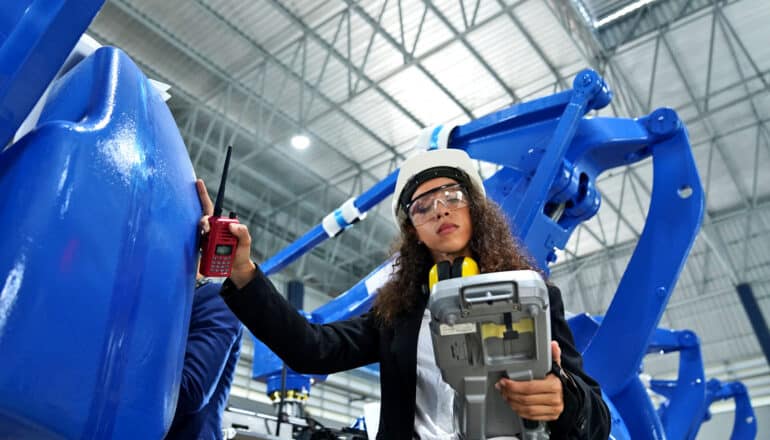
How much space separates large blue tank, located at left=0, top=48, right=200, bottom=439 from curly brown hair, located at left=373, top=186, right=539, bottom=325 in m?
0.73

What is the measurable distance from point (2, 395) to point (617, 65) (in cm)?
1277

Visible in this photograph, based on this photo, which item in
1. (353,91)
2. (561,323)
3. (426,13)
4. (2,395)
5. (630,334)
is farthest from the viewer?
(353,91)

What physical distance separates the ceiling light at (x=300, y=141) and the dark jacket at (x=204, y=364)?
1013 centimetres

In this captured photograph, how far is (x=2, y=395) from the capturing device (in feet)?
2.86

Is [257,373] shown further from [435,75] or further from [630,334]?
[435,75]

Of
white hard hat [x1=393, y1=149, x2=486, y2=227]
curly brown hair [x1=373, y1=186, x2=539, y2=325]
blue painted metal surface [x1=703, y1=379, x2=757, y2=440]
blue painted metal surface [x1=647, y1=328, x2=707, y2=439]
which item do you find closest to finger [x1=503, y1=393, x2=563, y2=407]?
curly brown hair [x1=373, y1=186, x2=539, y2=325]

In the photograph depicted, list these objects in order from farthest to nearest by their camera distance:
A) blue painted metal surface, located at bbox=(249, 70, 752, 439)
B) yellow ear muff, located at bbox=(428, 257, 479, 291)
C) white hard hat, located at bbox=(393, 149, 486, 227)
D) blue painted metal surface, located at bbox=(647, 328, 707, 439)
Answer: blue painted metal surface, located at bbox=(647, 328, 707, 439), blue painted metal surface, located at bbox=(249, 70, 752, 439), white hard hat, located at bbox=(393, 149, 486, 227), yellow ear muff, located at bbox=(428, 257, 479, 291)

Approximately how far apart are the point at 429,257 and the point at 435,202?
0.72ft

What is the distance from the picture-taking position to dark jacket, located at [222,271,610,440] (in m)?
1.41

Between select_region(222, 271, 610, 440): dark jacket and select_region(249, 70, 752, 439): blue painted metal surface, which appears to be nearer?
select_region(222, 271, 610, 440): dark jacket

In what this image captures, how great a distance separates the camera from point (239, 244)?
145 cm

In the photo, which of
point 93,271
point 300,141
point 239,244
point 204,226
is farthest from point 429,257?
point 300,141

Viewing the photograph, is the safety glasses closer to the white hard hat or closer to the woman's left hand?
the white hard hat

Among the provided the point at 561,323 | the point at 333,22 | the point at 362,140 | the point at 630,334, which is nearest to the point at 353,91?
the point at 333,22
